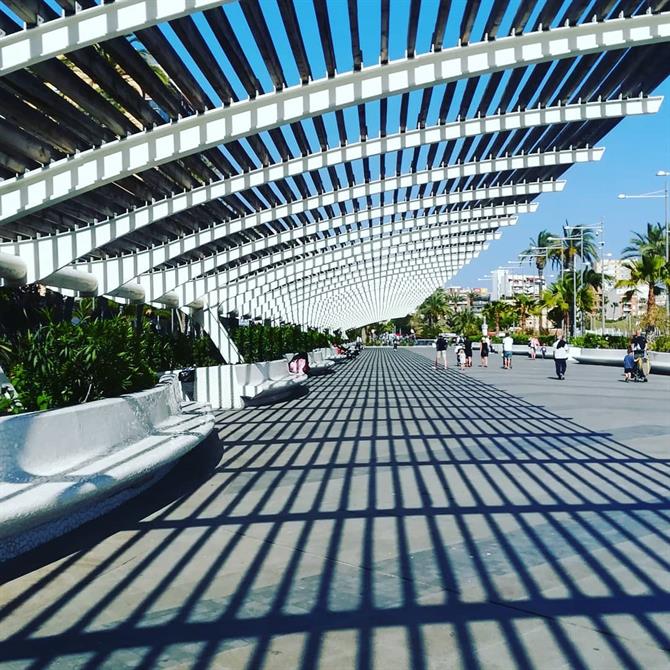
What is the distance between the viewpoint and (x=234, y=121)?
10.3 metres

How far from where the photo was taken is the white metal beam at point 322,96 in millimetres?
9539

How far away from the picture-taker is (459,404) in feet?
54.6

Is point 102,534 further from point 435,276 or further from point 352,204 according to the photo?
point 435,276

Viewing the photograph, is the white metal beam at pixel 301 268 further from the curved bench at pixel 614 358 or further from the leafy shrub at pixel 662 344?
the leafy shrub at pixel 662 344

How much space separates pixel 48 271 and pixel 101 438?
5204 mm

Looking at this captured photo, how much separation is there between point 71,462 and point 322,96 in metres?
6.06

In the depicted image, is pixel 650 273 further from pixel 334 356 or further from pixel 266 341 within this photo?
pixel 266 341

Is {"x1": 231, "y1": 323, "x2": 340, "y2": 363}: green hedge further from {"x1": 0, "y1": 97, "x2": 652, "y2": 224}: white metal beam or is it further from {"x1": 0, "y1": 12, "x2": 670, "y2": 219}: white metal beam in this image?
{"x1": 0, "y1": 12, "x2": 670, "y2": 219}: white metal beam

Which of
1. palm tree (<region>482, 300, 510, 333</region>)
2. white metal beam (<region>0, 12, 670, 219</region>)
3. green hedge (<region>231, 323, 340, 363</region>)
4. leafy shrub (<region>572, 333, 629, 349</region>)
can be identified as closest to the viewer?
white metal beam (<region>0, 12, 670, 219</region>)

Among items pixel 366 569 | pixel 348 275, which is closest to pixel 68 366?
pixel 366 569

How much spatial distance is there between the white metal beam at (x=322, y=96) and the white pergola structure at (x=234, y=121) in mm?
21

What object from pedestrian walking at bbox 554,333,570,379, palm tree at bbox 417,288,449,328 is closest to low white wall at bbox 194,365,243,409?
pedestrian walking at bbox 554,333,570,379

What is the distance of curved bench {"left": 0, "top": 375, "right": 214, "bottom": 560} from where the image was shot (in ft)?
16.3

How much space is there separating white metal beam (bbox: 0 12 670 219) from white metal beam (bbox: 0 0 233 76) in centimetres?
277
